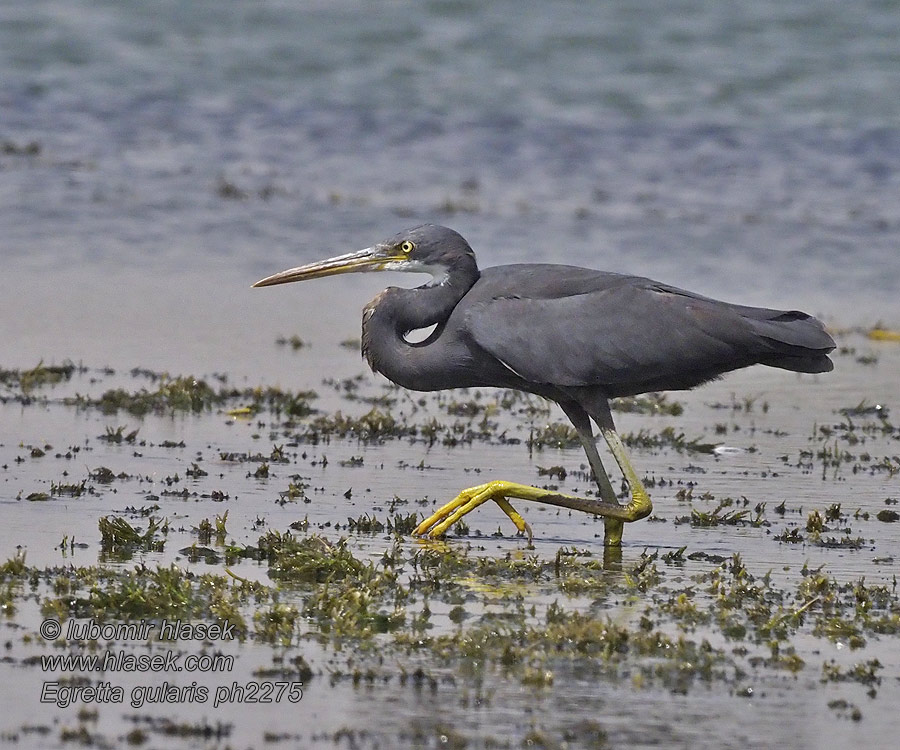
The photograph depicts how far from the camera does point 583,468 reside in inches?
389

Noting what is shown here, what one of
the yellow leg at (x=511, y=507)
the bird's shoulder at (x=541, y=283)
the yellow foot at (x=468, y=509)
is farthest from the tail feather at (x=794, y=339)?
the yellow foot at (x=468, y=509)

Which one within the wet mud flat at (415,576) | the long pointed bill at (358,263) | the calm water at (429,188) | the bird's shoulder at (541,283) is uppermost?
the calm water at (429,188)

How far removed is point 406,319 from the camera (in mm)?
8820

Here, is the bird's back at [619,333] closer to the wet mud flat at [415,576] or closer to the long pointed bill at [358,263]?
the long pointed bill at [358,263]

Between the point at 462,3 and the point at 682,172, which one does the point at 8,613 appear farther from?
the point at 462,3

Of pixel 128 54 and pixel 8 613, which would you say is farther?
pixel 128 54

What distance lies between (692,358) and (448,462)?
1679 millimetres

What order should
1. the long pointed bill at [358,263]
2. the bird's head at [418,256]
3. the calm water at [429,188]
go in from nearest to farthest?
1. the bird's head at [418,256]
2. the long pointed bill at [358,263]
3. the calm water at [429,188]

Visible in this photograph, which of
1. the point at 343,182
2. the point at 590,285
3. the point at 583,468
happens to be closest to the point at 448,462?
the point at 583,468

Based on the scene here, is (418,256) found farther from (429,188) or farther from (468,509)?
(429,188)

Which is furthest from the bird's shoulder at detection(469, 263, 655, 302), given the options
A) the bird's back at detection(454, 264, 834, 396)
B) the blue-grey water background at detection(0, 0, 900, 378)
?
the blue-grey water background at detection(0, 0, 900, 378)

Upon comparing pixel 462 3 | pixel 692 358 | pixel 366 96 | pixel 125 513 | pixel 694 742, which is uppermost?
pixel 462 3

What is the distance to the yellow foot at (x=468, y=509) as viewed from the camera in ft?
26.4

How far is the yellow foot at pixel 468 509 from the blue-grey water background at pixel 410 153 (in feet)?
13.6
